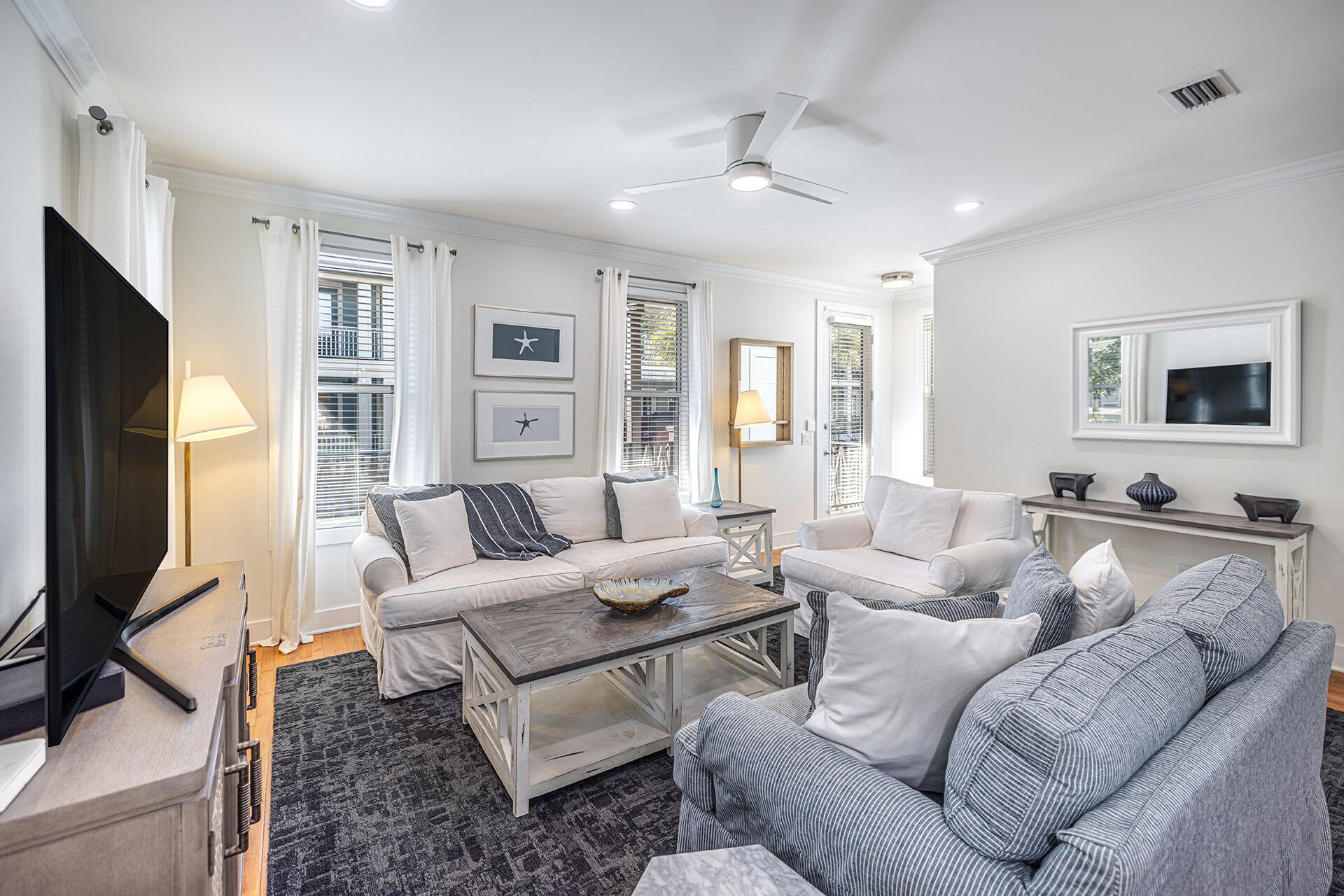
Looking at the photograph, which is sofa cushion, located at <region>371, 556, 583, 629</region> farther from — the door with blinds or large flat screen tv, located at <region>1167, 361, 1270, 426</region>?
large flat screen tv, located at <region>1167, 361, 1270, 426</region>

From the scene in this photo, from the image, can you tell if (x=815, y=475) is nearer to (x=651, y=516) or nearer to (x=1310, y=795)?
(x=651, y=516)

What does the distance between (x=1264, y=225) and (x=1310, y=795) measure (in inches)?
121

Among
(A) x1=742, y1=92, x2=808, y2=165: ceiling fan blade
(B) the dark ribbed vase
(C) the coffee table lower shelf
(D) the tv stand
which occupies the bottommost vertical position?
(C) the coffee table lower shelf

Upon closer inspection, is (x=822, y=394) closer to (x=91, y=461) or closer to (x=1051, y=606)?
(x=1051, y=606)

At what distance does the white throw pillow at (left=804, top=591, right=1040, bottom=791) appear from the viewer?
45.8 inches

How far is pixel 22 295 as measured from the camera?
1688 millimetres

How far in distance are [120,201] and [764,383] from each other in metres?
4.32

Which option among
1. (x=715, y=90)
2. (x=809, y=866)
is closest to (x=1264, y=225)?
(x=715, y=90)

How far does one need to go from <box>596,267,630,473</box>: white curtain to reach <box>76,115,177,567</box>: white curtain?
2476 mm

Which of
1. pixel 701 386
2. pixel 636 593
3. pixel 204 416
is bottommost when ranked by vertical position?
pixel 636 593

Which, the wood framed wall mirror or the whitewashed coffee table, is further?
the wood framed wall mirror

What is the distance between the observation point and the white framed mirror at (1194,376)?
3189 mm

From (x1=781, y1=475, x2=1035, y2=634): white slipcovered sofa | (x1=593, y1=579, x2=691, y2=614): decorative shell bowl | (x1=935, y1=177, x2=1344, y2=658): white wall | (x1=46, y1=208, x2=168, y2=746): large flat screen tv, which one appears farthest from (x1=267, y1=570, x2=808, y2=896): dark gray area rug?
(x1=935, y1=177, x2=1344, y2=658): white wall

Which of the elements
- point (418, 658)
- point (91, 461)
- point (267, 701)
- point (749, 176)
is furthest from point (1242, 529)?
point (267, 701)
